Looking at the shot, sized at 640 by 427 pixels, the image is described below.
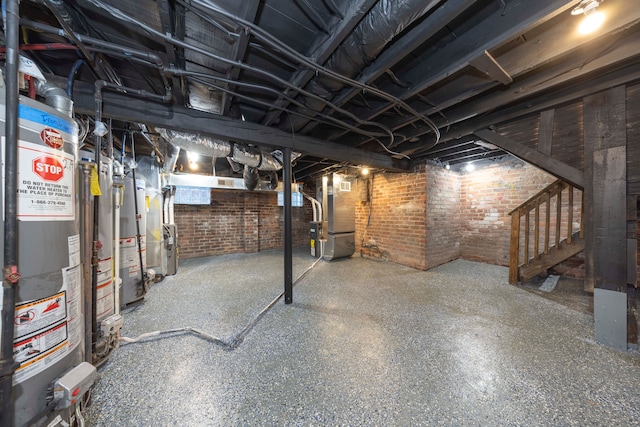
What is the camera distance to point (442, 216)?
158 inches

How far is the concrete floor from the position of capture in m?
1.12

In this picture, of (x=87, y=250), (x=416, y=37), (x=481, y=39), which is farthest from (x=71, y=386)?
(x=481, y=39)

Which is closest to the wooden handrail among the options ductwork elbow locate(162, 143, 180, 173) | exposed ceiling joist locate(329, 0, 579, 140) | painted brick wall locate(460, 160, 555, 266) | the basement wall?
painted brick wall locate(460, 160, 555, 266)

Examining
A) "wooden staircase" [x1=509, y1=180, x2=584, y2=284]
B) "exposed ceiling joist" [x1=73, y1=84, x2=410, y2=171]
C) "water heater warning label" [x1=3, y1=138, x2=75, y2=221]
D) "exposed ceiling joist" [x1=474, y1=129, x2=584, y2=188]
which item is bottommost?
"wooden staircase" [x1=509, y1=180, x2=584, y2=284]

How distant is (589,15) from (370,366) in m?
2.40

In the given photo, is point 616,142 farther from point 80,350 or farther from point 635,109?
point 80,350

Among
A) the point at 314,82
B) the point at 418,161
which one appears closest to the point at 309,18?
the point at 314,82

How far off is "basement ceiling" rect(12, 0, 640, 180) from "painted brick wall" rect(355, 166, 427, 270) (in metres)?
1.75

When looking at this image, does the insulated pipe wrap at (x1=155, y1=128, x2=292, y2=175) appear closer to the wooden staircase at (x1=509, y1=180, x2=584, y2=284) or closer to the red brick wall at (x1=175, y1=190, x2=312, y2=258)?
the red brick wall at (x1=175, y1=190, x2=312, y2=258)

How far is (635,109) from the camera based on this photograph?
1.58 metres

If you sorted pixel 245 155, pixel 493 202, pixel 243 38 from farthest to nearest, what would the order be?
pixel 493 202 < pixel 245 155 < pixel 243 38

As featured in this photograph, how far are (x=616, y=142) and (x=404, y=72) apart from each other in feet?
5.78

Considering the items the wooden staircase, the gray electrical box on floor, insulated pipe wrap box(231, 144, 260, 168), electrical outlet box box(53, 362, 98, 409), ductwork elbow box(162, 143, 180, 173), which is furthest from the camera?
the gray electrical box on floor

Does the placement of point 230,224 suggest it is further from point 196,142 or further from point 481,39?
point 481,39
